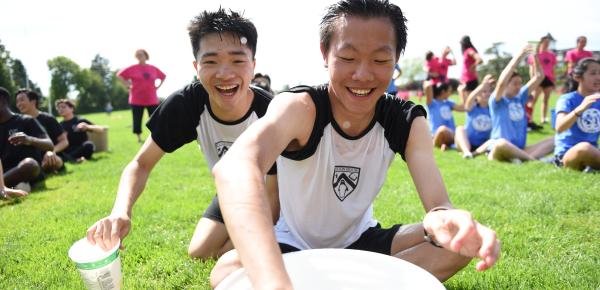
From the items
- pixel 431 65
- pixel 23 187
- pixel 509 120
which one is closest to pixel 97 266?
pixel 23 187

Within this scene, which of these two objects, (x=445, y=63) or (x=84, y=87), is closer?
(x=445, y=63)

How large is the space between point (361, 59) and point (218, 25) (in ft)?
4.33

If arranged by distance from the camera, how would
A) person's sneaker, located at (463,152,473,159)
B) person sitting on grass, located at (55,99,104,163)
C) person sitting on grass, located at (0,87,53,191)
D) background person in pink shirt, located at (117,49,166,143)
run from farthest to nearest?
background person in pink shirt, located at (117,49,166,143) < person sitting on grass, located at (55,99,104,163) < person's sneaker, located at (463,152,473,159) < person sitting on grass, located at (0,87,53,191)

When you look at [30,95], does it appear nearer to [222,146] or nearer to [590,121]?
[222,146]

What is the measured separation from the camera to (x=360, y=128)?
2033 millimetres

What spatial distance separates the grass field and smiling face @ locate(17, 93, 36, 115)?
140cm

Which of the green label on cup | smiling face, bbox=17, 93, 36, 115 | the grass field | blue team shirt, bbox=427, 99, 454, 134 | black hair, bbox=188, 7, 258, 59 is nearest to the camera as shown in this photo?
the green label on cup

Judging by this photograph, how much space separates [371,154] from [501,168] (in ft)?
14.1

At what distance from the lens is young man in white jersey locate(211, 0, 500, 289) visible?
125cm

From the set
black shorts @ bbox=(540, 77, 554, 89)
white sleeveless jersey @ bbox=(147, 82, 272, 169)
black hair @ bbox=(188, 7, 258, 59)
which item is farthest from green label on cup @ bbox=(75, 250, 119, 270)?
black shorts @ bbox=(540, 77, 554, 89)

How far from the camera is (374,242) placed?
7.20 ft

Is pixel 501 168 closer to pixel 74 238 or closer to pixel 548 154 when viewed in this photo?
pixel 548 154

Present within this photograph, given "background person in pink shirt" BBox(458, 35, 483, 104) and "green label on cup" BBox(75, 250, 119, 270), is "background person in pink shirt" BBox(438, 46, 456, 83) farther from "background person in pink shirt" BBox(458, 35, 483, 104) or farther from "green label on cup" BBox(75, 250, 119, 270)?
"green label on cup" BBox(75, 250, 119, 270)

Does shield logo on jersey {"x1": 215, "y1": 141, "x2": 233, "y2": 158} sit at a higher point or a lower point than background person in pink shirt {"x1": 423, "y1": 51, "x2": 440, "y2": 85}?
lower
